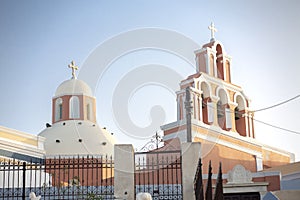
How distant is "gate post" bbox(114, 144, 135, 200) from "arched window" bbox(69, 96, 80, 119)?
1585 centimetres

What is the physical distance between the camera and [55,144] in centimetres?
2650

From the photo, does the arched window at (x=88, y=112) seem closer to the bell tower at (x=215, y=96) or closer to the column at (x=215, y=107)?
the bell tower at (x=215, y=96)

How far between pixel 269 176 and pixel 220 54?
25.3 feet

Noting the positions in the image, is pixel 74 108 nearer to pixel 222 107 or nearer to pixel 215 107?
pixel 222 107

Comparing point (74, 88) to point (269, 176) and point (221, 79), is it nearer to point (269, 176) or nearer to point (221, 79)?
point (221, 79)

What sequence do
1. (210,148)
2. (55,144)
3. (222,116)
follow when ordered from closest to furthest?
1. (210,148)
2. (222,116)
3. (55,144)

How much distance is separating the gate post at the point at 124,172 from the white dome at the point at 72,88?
16643 mm

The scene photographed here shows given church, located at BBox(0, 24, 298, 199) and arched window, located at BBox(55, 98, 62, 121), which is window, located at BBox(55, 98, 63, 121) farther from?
church, located at BBox(0, 24, 298, 199)

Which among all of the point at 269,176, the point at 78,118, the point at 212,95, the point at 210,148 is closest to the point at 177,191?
the point at 269,176

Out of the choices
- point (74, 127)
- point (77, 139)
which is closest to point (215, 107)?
point (77, 139)

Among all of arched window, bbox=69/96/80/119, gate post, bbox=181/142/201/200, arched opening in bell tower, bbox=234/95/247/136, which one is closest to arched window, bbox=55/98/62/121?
arched window, bbox=69/96/80/119

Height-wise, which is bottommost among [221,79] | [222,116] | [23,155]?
[23,155]

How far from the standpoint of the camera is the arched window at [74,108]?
1172 inches

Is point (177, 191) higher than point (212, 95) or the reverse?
the reverse
